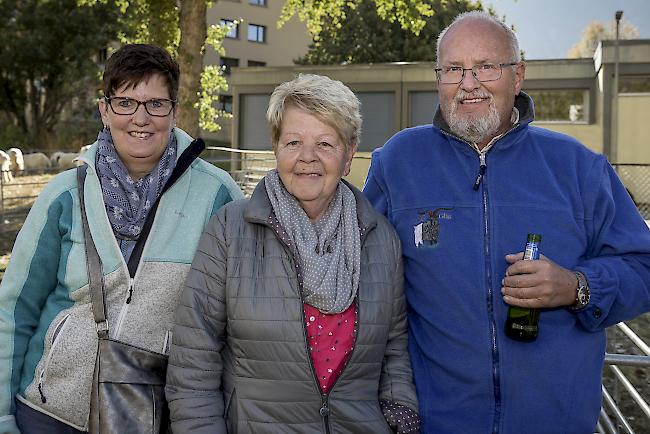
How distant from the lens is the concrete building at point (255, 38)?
177 feet

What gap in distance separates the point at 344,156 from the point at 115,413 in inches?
50.7

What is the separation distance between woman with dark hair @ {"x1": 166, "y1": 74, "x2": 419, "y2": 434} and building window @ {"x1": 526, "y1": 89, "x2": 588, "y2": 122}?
24.7 metres

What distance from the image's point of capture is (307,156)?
2703 millimetres

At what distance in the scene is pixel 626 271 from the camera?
2.77 meters

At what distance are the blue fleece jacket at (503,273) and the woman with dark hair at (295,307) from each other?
0.17 m

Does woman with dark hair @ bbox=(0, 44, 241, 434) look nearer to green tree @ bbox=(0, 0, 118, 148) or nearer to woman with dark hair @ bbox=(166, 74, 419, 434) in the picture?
woman with dark hair @ bbox=(166, 74, 419, 434)

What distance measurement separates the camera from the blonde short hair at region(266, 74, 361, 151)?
8.84 feet

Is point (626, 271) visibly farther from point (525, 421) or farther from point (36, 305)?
point (36, 305)

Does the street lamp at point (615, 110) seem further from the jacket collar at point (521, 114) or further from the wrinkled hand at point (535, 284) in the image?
the wrinkled hand at point (535, 284)

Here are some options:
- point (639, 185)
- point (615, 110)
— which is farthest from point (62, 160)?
point (639, 185)

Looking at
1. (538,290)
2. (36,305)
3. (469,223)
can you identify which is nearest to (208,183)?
(36,305)

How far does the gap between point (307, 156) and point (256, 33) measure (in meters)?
56.6

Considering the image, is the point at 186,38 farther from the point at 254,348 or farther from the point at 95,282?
the point at 254,348

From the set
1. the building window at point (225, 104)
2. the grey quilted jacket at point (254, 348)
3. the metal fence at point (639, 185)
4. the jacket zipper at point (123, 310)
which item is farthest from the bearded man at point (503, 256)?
the building window at point (225, 104)
